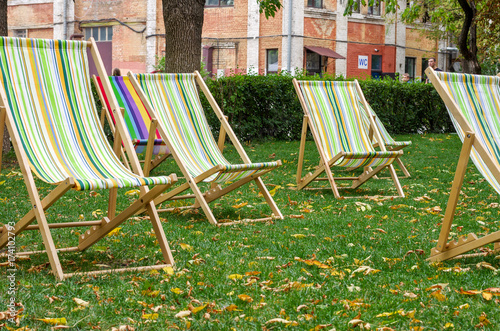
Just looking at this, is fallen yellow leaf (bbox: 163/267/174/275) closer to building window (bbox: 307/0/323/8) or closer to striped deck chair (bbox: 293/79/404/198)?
striped deck chair (bbox: 293/79/404/198)

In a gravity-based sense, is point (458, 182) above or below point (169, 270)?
above

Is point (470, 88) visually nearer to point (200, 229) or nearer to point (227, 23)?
point (200, 229)

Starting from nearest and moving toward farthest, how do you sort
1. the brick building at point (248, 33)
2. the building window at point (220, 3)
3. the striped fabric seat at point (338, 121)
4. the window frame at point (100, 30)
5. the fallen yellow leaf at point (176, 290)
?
the fallen yellow leaf at point (176, 290) < the striped fabric seat at point (338, 121) < the brick building at point (248, 33) < the building window at point (220, 3) < the window frame at point (100, 30)

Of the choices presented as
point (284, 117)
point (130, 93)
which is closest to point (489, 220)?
point (130, 93)

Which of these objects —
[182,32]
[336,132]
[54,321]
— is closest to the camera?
[54,321]

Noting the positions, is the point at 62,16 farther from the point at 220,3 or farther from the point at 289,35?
the point at 289,35

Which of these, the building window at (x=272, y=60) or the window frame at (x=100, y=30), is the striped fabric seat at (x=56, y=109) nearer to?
the building window at (x=272, y=60)

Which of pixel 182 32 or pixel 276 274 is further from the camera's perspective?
pixel 182 32

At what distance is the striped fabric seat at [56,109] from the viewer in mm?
3582

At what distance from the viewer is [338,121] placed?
6.51m

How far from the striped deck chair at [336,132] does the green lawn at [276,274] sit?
1.63 ft

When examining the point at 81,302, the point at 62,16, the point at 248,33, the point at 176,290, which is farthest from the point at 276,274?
the point at 62,16

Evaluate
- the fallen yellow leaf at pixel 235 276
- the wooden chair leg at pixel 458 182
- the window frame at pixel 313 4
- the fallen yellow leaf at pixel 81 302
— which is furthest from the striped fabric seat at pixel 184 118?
the window frame at pixel 313 4

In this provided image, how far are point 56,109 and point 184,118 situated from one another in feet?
5.90
